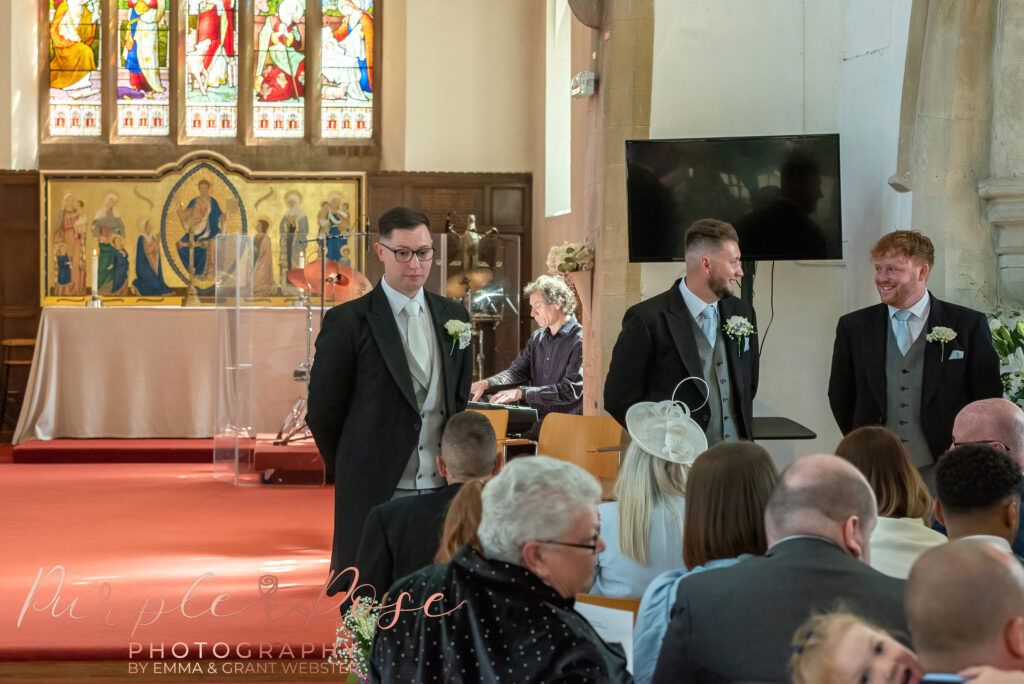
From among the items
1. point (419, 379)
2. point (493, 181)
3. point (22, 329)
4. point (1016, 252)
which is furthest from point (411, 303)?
point (22, 329)

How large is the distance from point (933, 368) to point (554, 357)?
9.97ft

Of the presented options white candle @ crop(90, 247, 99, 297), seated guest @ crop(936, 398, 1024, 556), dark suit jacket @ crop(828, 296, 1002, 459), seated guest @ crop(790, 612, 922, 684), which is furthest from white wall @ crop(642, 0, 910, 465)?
white candle @ crop(90, 247, 99, 297)

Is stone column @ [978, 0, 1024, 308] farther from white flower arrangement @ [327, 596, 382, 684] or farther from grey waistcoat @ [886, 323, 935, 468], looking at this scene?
white flower arrangement @ [327, 596, 382, 684]

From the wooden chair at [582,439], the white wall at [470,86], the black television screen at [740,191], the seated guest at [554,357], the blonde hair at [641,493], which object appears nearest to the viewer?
the blonde hair at [641,493]

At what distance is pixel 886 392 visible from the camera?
167 inches

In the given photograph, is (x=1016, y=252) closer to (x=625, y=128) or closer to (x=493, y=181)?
(x=625, y=128)

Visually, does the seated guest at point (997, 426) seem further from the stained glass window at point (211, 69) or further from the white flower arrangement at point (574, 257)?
the stained glass window at point (211, 69)

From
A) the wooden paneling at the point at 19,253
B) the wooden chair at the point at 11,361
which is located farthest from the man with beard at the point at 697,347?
the wooden paneling at the point at 19,253

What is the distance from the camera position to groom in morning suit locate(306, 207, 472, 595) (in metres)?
3.54

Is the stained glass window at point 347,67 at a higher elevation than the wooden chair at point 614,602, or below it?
higher

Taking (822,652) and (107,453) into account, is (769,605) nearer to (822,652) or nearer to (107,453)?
(822,652)

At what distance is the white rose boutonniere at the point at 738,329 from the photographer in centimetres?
400

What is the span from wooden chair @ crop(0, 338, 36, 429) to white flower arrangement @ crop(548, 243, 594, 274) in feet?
22.6

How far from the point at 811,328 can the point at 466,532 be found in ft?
13.4
